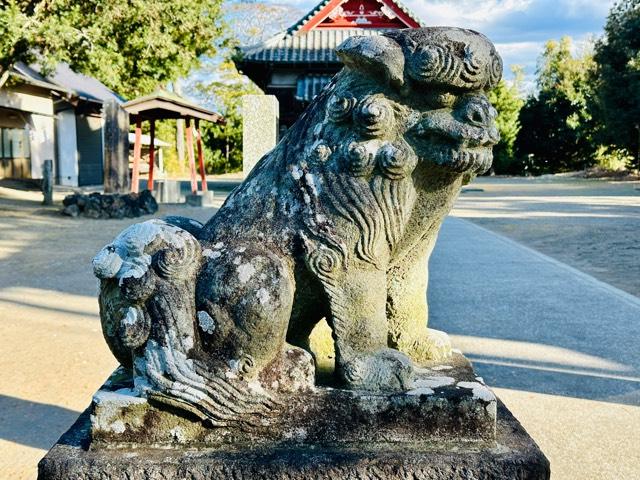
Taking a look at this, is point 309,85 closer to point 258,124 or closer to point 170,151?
point 258,124

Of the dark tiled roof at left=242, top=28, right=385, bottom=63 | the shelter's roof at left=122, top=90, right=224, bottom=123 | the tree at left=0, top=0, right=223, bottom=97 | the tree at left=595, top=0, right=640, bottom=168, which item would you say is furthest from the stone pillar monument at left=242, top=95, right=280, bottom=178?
the tree at left=595, top=0, right=640, bottom=168

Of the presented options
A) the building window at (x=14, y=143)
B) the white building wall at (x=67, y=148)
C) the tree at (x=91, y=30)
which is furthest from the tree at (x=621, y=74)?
the building window at (x=14, y=143)

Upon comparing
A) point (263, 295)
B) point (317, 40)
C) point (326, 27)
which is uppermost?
point (326, 27)

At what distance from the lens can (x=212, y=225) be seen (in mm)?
1878

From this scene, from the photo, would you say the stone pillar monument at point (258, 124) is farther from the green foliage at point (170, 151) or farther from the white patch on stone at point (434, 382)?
the green foliage at point (170, 151)

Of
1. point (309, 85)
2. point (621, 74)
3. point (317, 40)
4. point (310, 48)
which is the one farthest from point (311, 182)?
point (621, 74)

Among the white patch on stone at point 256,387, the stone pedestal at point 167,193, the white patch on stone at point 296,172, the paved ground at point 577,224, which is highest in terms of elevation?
the white patch on stone at point 296,172

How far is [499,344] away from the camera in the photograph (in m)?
4.71

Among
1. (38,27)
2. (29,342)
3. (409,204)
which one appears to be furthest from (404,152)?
(38,27)

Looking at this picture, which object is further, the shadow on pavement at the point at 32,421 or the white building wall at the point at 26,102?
the white building wall at the point at 26,102

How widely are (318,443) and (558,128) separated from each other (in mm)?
35606

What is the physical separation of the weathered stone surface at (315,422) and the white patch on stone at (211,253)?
0.42 metres

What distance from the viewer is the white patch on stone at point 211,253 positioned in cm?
177

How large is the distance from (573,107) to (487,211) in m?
21.9
